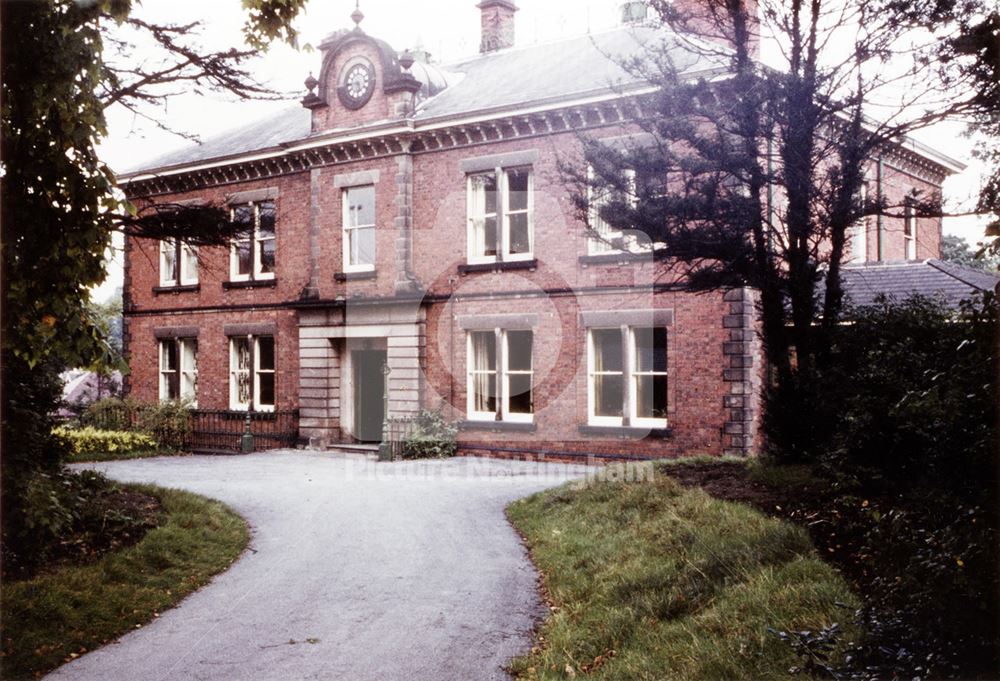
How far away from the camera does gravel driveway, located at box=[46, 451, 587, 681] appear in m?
6.71

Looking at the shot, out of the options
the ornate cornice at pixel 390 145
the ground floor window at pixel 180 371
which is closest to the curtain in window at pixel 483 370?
the ornate cornice at pixel 390 145

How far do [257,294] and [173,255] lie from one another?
4.27 metres

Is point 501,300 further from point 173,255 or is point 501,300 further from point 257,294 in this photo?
point 173,255

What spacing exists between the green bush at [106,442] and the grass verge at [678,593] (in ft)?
48.8

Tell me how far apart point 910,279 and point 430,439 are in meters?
10.7

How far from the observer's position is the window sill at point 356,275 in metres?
21.4

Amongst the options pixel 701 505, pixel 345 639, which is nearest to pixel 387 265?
pixel 701 505

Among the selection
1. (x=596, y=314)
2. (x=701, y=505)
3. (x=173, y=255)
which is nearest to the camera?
(x=701, y=505)

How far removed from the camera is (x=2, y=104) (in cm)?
657

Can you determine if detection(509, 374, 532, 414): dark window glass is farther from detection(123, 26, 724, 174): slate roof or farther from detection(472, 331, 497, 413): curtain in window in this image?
detection(123, 26, 724, 174): slate roof

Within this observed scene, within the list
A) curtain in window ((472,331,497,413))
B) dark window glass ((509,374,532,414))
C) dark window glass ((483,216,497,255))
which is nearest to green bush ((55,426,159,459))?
curtain in window ((472,331,497,413))

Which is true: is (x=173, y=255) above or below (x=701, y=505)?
above

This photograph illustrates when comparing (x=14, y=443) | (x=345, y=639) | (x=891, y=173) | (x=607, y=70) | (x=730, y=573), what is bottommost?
(x=345, y=639)

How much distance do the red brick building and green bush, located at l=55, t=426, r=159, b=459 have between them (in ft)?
8.06
